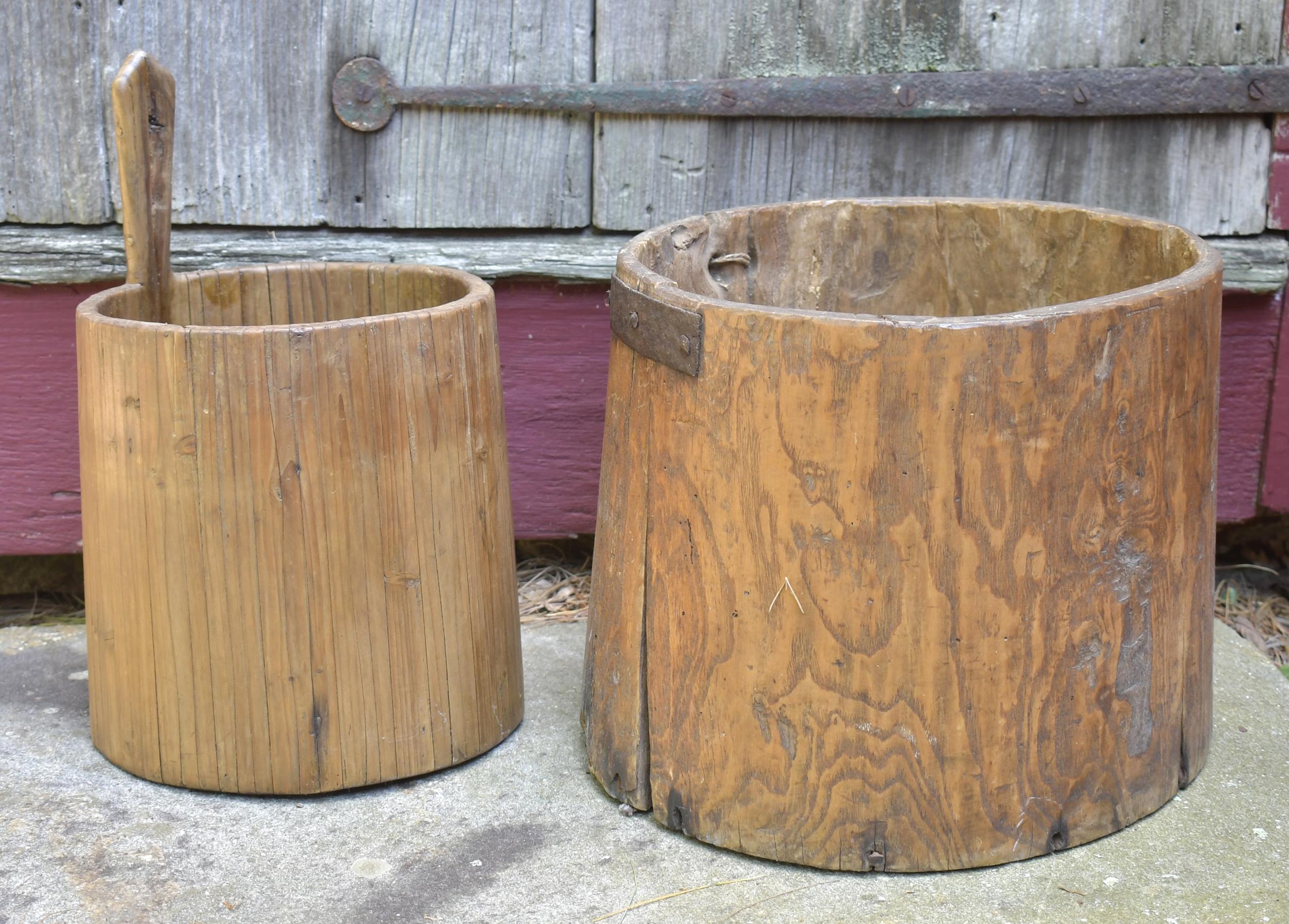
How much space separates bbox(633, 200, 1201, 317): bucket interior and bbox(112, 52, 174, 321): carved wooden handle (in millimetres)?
785

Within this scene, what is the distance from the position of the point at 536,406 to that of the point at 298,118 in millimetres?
685

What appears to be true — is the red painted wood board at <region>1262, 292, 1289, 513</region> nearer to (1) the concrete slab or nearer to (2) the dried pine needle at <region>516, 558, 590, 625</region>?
(1) the concrete slab

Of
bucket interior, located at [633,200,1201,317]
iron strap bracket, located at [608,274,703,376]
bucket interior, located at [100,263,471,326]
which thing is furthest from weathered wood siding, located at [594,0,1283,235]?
iron strap bracket, located at [608,274,703,376]

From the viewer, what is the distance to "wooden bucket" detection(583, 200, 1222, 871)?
65.4 inches

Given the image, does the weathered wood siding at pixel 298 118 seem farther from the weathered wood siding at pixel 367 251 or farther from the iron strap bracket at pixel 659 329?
the iron strap bracket at pixel 659 329

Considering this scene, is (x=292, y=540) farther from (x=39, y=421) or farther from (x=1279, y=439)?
(x=1279, y=439)

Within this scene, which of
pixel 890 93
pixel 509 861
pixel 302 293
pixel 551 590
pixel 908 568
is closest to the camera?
pixel 908 568

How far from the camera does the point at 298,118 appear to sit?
2441mm

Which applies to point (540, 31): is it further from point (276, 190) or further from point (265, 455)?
point (265, 455)

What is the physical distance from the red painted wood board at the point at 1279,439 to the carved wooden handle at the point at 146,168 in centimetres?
199

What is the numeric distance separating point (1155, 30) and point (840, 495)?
1256 mm

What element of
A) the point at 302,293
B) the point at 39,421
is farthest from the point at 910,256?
the point at 39,421

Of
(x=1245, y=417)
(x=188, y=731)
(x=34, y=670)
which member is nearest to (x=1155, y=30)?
(x=1245, y=417)

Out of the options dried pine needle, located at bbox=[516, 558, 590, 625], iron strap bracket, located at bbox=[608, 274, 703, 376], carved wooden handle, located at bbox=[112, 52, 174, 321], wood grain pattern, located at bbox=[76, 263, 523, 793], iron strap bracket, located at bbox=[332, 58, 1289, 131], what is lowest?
dried pine needle, located at bbox=[516, 558, 590, 625]
